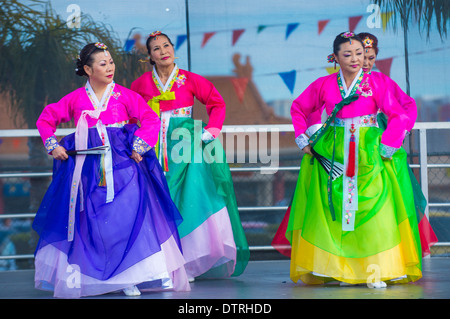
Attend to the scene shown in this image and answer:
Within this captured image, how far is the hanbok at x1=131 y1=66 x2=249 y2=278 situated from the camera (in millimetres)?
4809

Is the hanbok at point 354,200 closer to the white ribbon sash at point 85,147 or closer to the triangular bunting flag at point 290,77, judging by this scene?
the white ribbon sash at point 85,147

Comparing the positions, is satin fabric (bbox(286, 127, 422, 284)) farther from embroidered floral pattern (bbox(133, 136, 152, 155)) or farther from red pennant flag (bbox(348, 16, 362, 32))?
red pennant flag (bbox(348, 16, 362, 32))

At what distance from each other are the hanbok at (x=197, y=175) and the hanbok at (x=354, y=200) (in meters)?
0.52

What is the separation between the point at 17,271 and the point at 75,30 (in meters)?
1.72

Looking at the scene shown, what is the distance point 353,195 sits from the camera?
4.29 meters

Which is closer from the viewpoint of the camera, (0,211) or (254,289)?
(254,289)

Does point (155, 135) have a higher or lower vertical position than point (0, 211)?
higher

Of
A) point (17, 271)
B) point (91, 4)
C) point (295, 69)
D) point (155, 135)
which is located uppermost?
point (91, 4)

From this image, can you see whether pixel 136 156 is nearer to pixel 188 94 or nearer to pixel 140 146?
pixel 140 146

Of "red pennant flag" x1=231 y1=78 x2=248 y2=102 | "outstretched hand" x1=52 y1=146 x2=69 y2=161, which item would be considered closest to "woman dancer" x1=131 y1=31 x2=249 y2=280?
"outstretched hand" x1=52 y1=146 x2=69 y2=161

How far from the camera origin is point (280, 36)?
5.95 metres

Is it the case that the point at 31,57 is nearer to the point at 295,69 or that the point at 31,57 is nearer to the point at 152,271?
the point at 295,69
